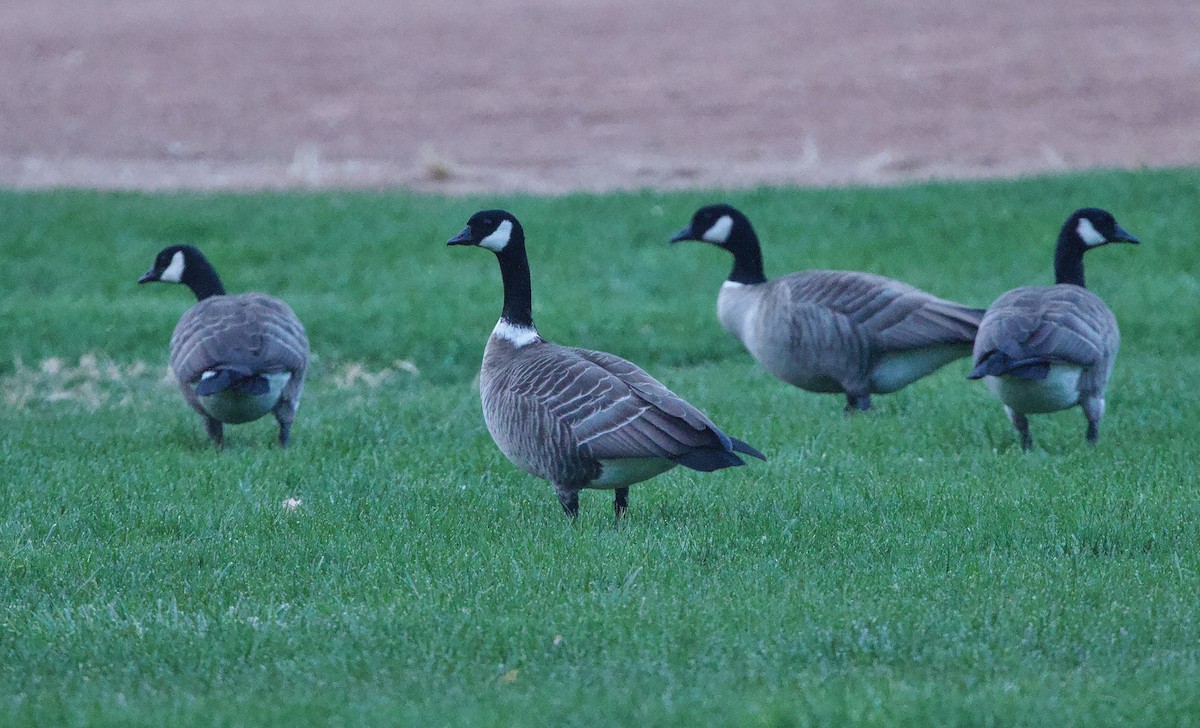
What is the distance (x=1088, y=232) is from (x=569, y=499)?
198 inches

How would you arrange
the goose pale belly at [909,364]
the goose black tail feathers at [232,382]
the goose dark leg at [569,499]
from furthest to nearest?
the goose pale belly at [909,364]
the goose black tail feathers at [232,382]
the goose dark leg at [569,499]

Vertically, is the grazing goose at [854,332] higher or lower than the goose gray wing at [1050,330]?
lower

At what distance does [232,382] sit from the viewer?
876 centimetres

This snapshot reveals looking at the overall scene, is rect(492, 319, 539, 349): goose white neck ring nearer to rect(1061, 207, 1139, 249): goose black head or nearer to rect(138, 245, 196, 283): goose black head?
rect(138, 245, 196, 283): goose black head

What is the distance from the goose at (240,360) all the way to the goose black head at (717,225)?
3.80 metres

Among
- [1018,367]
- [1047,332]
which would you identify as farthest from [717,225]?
[1018,367]

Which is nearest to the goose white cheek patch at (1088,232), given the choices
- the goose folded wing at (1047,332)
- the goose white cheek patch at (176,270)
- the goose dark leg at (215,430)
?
the goose folded wing at (1047,332)

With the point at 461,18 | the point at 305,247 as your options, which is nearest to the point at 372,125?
the point at 461,18

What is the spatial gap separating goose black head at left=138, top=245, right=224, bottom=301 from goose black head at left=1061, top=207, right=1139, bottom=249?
20.8 ft

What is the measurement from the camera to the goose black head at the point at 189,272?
11.1 meters

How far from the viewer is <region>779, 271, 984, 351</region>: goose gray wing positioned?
394 inches

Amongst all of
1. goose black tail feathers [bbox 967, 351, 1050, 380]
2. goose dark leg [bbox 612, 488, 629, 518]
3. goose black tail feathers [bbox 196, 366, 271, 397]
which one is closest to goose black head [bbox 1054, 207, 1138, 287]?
goose black tail feathers [bbox 967, 351, 1050, 380]

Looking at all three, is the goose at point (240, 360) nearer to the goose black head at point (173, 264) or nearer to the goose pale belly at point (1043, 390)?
the goose black head at point (173, 264)

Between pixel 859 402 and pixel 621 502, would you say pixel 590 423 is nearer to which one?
pixel 621 502
